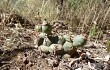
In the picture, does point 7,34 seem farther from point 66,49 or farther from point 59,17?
point 59,17

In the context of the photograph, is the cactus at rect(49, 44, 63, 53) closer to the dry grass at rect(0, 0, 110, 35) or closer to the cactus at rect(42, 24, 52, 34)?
the cactus at rect(42, 24, 52, 34)

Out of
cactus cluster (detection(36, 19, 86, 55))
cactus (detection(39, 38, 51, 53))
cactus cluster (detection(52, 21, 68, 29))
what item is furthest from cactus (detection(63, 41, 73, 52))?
cactus cluster (detection(52, 21, 68, 29))

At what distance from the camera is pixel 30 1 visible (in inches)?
245

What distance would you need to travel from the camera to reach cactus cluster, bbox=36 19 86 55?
254 cm

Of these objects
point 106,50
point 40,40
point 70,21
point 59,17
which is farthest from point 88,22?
point 40,40

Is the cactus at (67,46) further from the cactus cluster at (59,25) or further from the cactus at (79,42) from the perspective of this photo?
the cactus cluster at (59,25)

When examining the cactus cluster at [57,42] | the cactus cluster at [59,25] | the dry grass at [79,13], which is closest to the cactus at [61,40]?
the cactus cluster at [57,42]

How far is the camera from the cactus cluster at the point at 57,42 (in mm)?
2541

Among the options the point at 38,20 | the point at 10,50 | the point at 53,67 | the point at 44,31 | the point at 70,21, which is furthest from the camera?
the point at 70,21

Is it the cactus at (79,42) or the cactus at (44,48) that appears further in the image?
the cactus at (44,48)

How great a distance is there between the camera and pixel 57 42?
8.70ft

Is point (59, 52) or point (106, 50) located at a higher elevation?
point (59, 52)

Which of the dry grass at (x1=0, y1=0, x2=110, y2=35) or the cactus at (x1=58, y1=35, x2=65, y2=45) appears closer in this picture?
the cactus at (x1=58, y1=35, x2=65, y2=45)

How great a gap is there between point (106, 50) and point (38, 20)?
1.51 m
